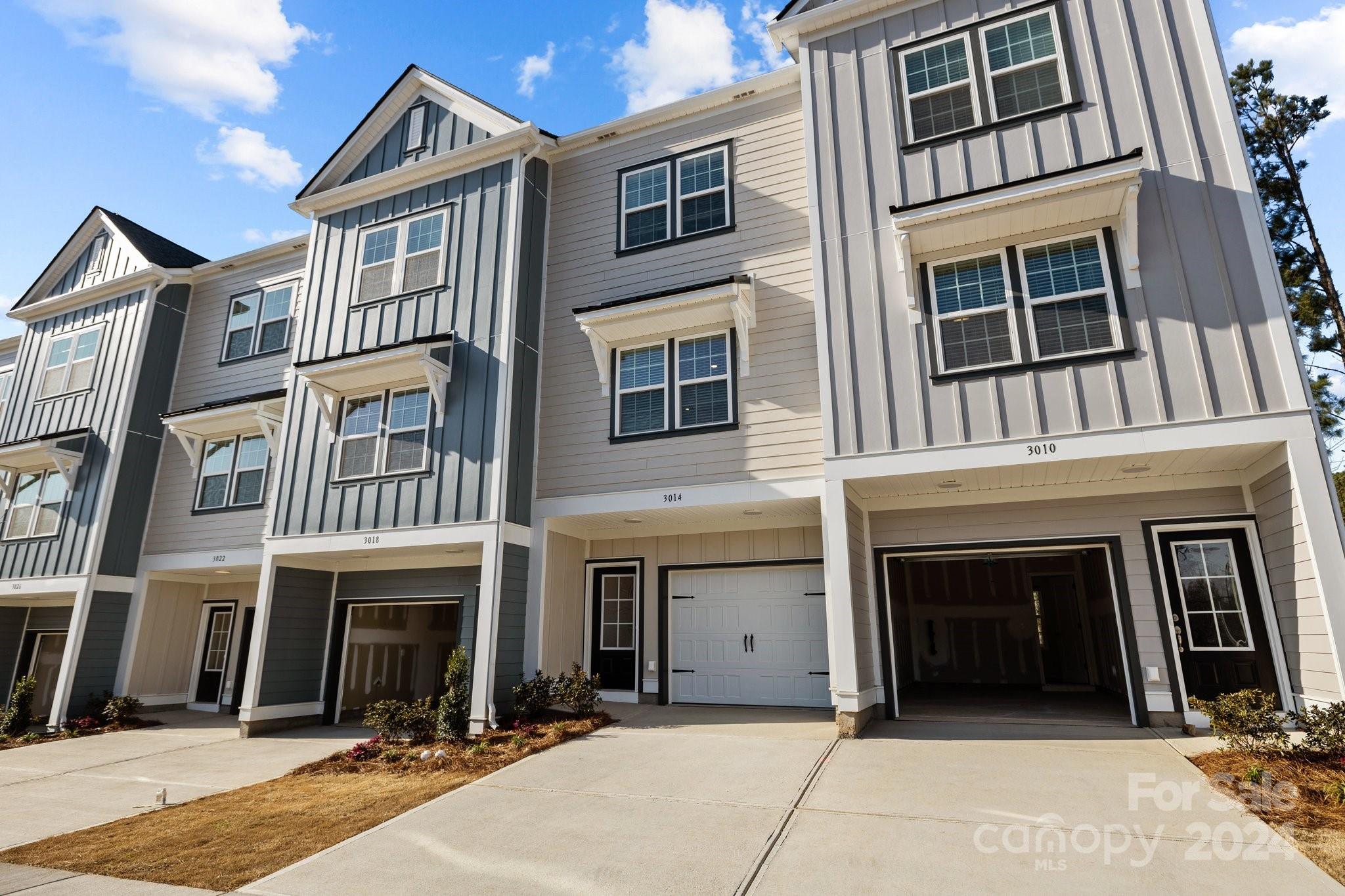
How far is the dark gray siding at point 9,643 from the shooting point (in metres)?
15.9

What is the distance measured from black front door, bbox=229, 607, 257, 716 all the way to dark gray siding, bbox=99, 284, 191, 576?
2186 mm

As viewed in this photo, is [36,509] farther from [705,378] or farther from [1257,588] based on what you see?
[1257,588]

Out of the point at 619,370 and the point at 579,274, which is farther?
the point at 579,274

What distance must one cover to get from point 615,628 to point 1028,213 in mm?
8239

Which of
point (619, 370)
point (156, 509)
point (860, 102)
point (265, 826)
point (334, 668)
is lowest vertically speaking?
point (265, 826)

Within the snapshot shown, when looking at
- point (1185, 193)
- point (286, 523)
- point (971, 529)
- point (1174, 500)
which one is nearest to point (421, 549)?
point (286, 523)

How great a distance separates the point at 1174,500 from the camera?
8.66 metres

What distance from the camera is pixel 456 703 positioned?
9.25 meters

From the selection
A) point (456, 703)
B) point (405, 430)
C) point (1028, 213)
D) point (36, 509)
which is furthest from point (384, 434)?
point (1028, 213)

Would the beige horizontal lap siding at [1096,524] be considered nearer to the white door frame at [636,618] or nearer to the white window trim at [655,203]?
the white door frame at [636,618]

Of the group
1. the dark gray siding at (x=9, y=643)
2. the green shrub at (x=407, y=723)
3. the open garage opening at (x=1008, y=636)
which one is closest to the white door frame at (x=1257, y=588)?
the open garage opening at (x=1008, y=636)

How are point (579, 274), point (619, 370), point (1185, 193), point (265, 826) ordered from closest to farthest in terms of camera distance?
point (265, 826) → point (1185, 193) → point (619, 370) → point (579, 274)

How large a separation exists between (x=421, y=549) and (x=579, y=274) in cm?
506

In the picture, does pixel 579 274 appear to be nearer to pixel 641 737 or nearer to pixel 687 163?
pixel 687 163
